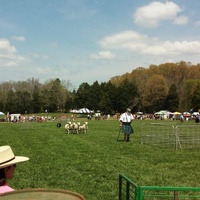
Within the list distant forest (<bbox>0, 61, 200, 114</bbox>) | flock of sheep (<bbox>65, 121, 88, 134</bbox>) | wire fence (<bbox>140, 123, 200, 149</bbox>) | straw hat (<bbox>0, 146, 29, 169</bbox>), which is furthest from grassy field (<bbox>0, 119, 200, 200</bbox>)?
distant forest (<bbox>0, 61, 200, 114</bbox>)

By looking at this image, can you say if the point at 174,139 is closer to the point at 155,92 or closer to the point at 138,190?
the point at 138,190

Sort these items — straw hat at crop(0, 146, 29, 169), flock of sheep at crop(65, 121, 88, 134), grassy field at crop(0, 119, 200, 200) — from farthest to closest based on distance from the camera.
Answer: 1. flock of sheep at crop(65, 121, 88, 134)
2. grassy field at crop(0, 119, 200, 200)
3. straw hat at crop(0, 146, 29, 169)

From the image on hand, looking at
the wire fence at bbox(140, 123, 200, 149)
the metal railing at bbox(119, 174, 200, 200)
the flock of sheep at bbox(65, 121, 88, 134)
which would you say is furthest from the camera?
the flock of sheep at bbox(65, 121, 88, 134)

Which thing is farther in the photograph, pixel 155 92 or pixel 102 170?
pixel 155 92

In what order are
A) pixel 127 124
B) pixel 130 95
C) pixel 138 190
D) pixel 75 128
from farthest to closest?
pixel 130 95, pixel 75 128, pixel 127 124, pixel 138 190

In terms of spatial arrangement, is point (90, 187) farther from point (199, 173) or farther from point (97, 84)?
point (97, 84)

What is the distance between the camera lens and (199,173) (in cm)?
1114

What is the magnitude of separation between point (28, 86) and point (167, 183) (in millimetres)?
135645

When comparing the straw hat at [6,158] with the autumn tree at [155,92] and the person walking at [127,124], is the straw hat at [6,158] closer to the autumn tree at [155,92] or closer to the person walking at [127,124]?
the person walking at [127,124]

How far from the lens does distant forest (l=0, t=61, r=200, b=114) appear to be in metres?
109

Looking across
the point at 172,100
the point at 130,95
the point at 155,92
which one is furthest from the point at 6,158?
the point at 130,95

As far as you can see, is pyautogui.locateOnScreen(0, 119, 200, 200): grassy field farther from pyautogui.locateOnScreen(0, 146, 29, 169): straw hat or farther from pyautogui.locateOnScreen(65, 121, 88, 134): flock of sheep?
pyautogui.locateOnScreen(65, 121, 88, 134): flock of sheep

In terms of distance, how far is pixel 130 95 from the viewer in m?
116

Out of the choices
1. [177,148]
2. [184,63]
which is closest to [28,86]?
[184,63]
